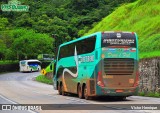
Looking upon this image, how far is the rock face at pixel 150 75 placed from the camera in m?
27.8

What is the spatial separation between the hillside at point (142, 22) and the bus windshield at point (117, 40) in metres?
13.0

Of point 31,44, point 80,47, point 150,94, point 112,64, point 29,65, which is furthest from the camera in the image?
point 31,44

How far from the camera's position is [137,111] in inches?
632

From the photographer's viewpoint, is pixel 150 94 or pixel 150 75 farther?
pixel 150 75

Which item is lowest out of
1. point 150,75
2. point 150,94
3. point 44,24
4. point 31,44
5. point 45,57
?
point 150,94

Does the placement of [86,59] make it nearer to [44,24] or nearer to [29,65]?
[29,65]

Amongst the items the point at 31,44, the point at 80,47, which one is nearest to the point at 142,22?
the point at 80,47

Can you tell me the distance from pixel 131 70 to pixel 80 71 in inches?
163

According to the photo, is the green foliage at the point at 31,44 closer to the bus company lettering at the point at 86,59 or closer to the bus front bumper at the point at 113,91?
the bus company lettering at the point at 86,59

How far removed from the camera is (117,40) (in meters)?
22.8

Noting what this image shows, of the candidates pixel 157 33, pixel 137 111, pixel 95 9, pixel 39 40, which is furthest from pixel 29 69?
pixel 137 111

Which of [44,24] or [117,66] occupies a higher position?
[44,24]

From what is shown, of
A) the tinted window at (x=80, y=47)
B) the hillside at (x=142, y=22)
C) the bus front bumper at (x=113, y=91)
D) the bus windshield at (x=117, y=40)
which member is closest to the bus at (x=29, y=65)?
the hillside at (x=142, y=22)

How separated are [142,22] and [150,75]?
19.3 meters
